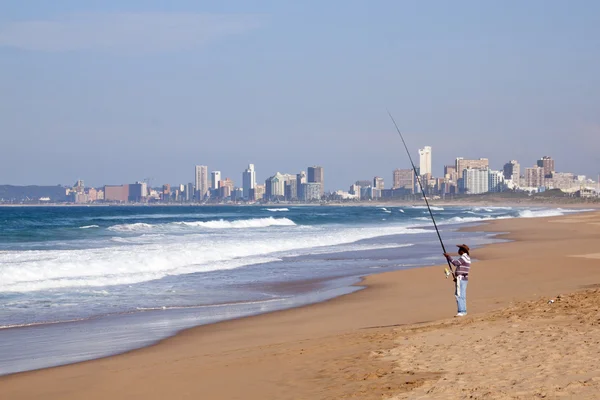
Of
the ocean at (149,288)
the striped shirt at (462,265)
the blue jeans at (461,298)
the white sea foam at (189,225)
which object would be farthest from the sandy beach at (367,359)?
the white sea foam at (189,225)

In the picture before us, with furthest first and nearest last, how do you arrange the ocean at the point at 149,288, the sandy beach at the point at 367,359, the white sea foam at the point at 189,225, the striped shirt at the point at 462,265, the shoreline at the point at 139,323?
the white sea foam at the point at 189,225 → the striped shirt at the point at 462,265 → the ocean at the point at 149,288 → the shoreline at the point at 139,323 → the sandy beach at the point at 367,359

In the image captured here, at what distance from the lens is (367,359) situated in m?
7.96

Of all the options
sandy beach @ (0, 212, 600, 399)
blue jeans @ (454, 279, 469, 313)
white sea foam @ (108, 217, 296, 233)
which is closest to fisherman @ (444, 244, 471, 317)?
blue jeans @ (454, 279, 469, 313)

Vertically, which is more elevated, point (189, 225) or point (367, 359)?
point (367, 359)

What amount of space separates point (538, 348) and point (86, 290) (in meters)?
10.9

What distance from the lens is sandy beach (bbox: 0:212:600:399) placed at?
260 inches

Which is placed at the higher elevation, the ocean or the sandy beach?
the sandy beach

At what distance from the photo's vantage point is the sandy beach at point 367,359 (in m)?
6.61

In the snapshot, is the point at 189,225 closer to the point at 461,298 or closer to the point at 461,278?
the point at 461,278

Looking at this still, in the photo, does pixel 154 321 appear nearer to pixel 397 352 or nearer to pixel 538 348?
pixel 397 352

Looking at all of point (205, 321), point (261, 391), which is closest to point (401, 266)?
point (205, 321)

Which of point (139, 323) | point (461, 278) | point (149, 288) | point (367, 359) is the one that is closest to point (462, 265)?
point (461, 278)

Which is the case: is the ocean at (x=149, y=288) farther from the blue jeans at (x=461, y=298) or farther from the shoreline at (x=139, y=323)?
the blue jeans at (x=461, y=298)

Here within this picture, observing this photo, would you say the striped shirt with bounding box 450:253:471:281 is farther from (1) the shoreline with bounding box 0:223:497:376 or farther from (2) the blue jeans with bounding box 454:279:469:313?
(1) the shoreline with bounding box 0:223:497:376
